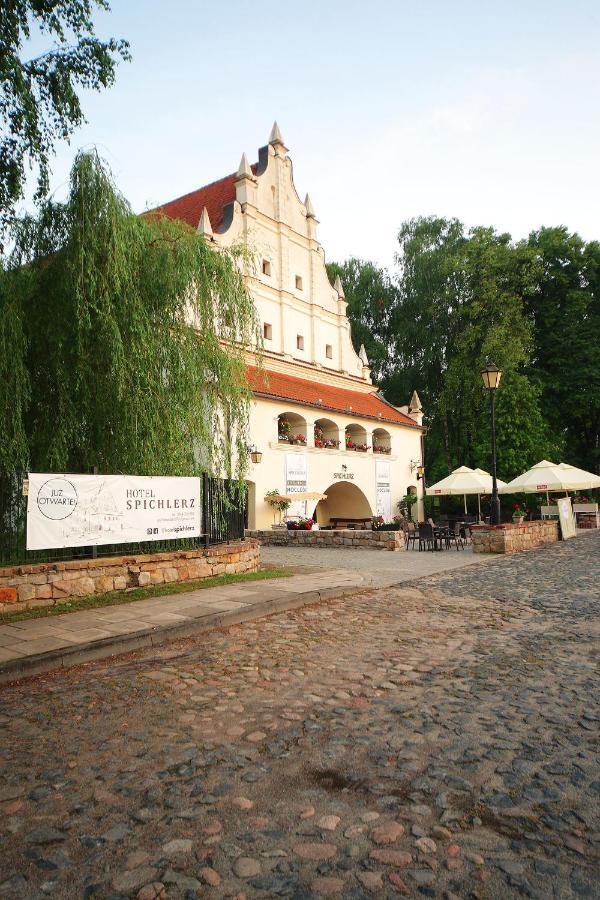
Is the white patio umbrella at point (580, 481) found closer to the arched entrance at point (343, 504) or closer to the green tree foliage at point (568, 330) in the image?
the arched entrance at point (343, 504)

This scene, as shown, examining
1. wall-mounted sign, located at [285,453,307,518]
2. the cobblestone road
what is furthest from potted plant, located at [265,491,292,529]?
the cobblestone road

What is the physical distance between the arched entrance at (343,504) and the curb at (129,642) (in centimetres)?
2311

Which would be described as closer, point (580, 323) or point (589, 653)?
point (589, 653)

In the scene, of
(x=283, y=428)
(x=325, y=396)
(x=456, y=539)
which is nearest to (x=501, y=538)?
(x=456, y=539)

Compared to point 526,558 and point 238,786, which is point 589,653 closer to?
point 238,786

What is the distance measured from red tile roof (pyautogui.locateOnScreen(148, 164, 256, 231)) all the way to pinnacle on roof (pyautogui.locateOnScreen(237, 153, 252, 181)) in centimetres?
110

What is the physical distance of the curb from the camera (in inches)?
A: 231

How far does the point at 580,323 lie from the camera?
3959 centimetres

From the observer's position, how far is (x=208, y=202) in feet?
105

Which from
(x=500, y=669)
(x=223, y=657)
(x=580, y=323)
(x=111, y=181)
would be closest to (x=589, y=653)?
(x=500, y=669)

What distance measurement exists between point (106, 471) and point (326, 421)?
21.1 m

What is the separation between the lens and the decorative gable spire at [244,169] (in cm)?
3020

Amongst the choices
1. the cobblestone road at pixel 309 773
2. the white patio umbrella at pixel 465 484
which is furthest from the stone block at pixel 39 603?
the white patio umbrella at pixel 465 484

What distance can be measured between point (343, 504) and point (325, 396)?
6487 millimetres
